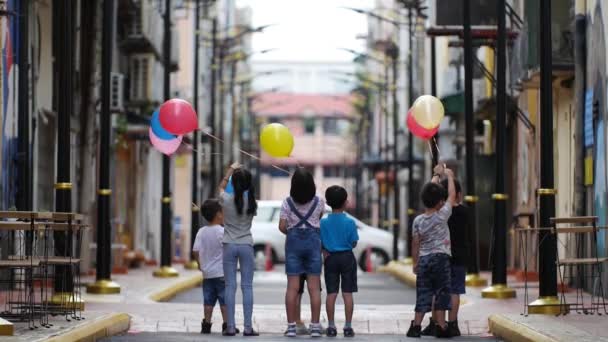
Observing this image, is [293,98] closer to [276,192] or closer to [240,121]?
[276,192]

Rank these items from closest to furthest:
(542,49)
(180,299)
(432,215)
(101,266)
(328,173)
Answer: (432,215) → (542,49) → (101,266) → (180,299) → (328,173)

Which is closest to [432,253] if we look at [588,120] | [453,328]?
[453,328]

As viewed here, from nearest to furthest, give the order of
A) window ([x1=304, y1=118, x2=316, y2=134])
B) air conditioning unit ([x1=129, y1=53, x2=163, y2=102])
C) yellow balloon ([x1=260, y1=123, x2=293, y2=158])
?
1. yellow balloon ([x1=260, y1=123, x2=293, y2=158])
2. air conditioning unit ([x1=129, y1=53, x2=163, y2=102])
3. window ([x1=304, y1=118, x2=316, y2=134])

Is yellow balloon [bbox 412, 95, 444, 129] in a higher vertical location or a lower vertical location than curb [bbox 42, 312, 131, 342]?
higher

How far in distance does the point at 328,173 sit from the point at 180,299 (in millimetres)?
122257

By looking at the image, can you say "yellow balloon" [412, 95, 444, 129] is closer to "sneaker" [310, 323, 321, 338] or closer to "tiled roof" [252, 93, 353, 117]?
"sneaker" [310, 323, 321, 338]

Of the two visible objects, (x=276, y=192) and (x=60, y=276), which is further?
(x=276, y=192)

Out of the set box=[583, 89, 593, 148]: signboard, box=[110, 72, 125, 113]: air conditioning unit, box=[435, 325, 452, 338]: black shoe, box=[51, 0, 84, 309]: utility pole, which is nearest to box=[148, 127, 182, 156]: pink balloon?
box=[51, 0, 84, 309]: utility pole

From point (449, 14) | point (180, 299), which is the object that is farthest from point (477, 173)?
point (180, 299)

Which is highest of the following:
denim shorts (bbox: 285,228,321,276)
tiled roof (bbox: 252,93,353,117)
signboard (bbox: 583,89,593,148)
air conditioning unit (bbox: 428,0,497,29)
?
tiled roof (bbox: 252,93,353,117)

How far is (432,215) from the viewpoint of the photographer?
54.5ft

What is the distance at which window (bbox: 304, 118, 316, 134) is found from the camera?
15562cm

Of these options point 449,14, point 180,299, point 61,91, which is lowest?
point 180,299

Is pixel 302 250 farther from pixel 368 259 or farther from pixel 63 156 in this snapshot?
pixel 368 259
